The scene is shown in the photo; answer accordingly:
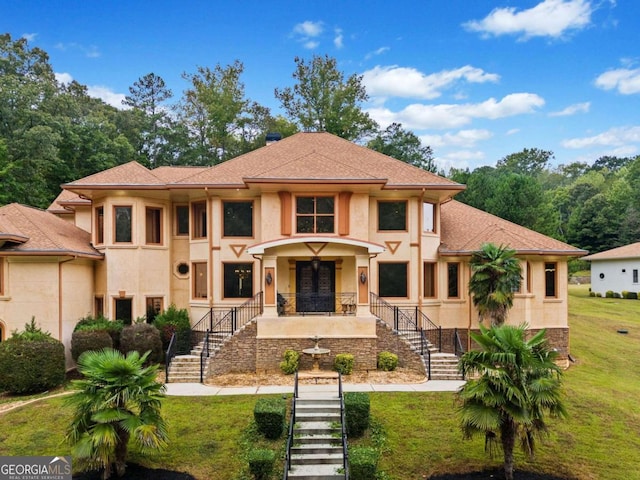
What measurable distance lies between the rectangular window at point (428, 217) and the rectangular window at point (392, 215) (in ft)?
3.13

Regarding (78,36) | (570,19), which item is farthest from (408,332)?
(78,36)

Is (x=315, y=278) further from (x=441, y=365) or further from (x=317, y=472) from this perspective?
(x=317, y=472)

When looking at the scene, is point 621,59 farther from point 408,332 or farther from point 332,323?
point 332,323

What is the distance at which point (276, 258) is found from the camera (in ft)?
56.0

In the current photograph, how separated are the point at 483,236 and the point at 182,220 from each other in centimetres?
1382

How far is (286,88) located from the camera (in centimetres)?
3881

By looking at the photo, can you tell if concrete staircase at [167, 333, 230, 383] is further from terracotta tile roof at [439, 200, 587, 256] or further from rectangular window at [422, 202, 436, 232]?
terracotta tile roof at [439, 200, 587, 256]

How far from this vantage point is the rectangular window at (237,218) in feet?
62.7

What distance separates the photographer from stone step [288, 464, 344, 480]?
970 centimetres

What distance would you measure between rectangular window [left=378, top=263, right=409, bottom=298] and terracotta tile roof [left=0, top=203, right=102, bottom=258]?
12.2 m

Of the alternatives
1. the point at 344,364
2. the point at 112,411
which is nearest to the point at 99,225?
the point at 344,364

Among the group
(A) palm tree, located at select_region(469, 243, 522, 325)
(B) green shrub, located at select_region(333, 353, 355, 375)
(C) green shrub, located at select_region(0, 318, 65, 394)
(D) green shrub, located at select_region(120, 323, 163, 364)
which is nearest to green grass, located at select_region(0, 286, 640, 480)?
(C) green shrub, located at select_region(0, 318, 65, 394)

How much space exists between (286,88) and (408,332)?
27592 millimetres

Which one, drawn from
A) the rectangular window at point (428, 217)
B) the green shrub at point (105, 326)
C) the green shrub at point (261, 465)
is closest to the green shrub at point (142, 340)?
the green shrub at point (105, 326)
